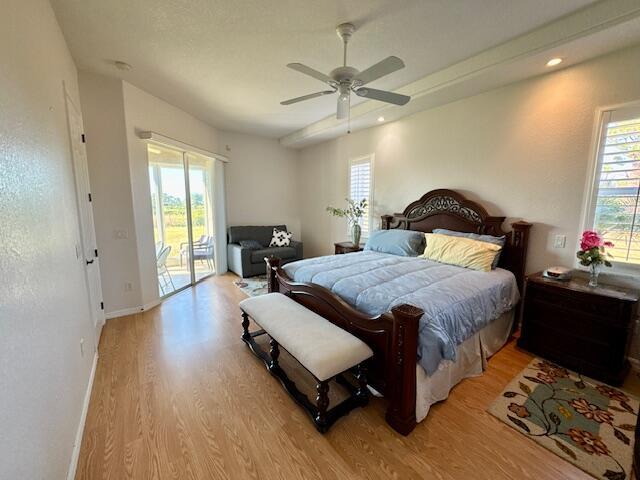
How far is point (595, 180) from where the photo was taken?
94.7 inches

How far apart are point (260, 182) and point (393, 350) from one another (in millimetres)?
4863

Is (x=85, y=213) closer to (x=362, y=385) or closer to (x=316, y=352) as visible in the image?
(x=316, y=352)

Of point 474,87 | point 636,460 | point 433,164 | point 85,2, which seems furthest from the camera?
point 433,164

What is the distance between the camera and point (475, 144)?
126 inches

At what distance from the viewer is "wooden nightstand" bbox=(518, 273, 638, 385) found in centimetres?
204

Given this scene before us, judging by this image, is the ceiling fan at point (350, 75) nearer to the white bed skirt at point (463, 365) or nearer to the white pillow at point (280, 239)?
the white bed skirt at point (463, 365)

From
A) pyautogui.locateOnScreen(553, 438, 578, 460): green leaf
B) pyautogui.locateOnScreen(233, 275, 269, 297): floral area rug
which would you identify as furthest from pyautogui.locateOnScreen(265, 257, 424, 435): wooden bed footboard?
pyautogui.locateOnScreen(233, 275, 269, 297): floral area rug

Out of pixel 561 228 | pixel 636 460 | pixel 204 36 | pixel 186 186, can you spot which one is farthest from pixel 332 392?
pixel 186 186

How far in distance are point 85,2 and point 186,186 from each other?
2.57m

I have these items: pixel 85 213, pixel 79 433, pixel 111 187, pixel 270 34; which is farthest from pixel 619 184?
pixel 111 187

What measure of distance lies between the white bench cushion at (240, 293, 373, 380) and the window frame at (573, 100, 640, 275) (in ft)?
7.71

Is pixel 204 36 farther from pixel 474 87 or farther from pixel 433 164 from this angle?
pixel 433 164

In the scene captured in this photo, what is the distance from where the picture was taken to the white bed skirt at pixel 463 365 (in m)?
1.76

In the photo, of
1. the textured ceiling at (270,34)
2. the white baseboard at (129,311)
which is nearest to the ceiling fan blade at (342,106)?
the textured ceiling at (270,34)
